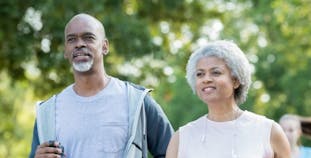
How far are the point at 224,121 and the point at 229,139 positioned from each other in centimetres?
11

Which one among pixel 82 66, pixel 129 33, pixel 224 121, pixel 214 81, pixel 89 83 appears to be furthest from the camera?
pixel 129 33

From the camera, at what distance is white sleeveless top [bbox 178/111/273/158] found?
192 inches

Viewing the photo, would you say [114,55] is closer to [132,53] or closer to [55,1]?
[132,53]

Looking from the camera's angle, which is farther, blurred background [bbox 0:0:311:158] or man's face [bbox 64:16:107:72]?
blurred background [bbox 0:0:311:158]

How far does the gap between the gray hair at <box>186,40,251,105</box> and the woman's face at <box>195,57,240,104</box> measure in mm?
28

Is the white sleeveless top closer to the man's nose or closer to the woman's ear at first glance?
the woman's ear

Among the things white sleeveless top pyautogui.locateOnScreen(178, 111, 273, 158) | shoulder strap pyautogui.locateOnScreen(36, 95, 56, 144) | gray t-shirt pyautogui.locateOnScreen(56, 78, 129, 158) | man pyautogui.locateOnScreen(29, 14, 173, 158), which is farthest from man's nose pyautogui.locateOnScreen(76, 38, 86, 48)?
white sleeveless top pyautogui.locateOnScreen(178, 111, 273, 158)

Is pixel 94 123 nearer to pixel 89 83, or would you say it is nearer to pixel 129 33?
pixel 89 83

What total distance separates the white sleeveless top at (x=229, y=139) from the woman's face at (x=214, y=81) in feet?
0.49

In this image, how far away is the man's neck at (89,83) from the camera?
5285mm

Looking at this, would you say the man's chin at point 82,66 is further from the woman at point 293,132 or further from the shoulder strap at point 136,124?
the woman at point 293,132

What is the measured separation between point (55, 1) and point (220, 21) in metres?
5.57

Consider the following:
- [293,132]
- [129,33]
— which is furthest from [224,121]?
[129,33]

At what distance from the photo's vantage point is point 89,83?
17.4 feet
